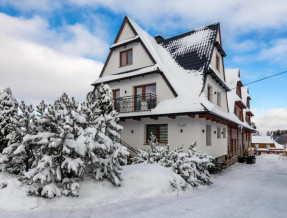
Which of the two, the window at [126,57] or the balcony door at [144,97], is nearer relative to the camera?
the balcony door at [144,97]

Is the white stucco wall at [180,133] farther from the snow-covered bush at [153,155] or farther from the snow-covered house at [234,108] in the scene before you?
the snow-covered house at [234,108]

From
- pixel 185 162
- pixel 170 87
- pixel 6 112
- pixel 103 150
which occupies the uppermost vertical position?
pixel 170 87

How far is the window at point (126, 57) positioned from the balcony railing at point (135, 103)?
2799 mm

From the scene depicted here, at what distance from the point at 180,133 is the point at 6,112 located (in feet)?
29.8

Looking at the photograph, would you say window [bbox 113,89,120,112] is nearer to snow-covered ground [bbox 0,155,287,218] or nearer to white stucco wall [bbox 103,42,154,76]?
white stucco wall [bbox 103,42,154,76]

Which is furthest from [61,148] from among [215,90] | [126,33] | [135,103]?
[215,90]

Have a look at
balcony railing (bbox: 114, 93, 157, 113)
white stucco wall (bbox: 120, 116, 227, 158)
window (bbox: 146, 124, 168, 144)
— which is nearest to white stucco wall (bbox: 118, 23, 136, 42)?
balcony railing (bbox: 114, 93, 157, 113)

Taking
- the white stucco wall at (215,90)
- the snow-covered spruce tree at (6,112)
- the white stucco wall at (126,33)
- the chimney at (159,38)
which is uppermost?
the chimney at (159,38)

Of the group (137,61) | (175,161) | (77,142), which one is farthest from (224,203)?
A: (137,61)

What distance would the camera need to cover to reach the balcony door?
1381 cm

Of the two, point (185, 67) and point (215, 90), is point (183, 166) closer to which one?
point (185, 67)

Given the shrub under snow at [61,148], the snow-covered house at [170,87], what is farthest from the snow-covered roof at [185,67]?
the shrub under snow at [61,148]

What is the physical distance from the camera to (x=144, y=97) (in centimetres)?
1466

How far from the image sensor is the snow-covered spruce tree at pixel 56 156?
582cm
